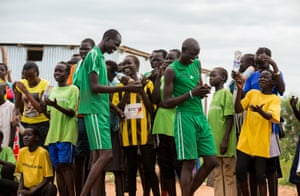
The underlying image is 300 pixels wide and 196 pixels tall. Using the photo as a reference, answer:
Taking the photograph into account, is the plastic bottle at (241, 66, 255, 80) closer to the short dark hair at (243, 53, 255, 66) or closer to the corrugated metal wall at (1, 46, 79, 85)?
the short dark hair at (243, 53, 255, 66)

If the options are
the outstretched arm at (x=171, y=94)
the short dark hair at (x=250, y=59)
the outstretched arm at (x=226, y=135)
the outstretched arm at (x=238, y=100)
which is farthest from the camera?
the short dark hair at (x=250, y=59)

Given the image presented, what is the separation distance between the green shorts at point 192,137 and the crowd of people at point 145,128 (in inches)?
0.7

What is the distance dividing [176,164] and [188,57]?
1.62 meters

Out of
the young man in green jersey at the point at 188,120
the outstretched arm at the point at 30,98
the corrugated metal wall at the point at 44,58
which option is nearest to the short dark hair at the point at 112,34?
the young man in green jersey at the point at 188,120

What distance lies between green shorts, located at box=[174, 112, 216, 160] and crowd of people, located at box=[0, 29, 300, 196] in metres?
0.02

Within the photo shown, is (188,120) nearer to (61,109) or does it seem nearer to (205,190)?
(61,109)

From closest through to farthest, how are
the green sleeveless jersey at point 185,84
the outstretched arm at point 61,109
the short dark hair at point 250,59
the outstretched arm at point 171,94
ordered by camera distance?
the outstretched arm at point 171,94
the green sleeveless jersey at point 185,84
the outstretched arm at point 61,109
the short dark hair at point 250,59

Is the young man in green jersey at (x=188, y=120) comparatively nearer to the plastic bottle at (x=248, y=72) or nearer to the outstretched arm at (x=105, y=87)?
the outstretched arm at (x=105, y=87)

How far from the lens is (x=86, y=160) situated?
9.27 m

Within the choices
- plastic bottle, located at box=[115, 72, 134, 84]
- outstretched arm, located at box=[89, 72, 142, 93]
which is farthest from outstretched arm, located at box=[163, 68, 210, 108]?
plastic bottle, located at box=[115, 72, 134, 84]

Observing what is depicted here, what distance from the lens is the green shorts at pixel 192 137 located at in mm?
7910

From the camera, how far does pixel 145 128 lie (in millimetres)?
9445

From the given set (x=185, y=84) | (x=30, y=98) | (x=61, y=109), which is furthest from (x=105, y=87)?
(x=30, y=98)

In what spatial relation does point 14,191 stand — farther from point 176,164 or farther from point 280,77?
point 280,77
